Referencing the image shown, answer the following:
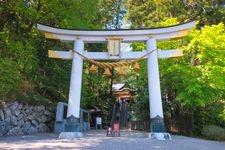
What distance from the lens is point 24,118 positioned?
52.5 ft

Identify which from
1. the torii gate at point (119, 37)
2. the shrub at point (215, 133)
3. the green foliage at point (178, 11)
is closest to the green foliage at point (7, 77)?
the torii gate at point (119, 37)

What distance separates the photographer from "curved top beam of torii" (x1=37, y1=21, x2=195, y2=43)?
14.8 meters

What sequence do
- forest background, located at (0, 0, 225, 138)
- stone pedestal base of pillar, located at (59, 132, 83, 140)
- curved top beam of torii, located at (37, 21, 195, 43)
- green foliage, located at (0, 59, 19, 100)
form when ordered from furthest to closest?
1. forest background, located at (0, 0, 225, 138)
2. curved top beam of torii, located at (37, 21, 195, 43)
3. green foliage, located at (0, 59, 19, 100)
4. stone pedestal base of pillar, located at (59, 132, 83, 140)

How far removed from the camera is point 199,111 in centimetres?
1977

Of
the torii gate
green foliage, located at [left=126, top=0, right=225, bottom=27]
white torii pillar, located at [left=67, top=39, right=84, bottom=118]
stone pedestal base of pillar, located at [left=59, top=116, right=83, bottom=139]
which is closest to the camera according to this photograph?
stone pedestal base of pillar, located at [left=59, top=116, right=83, bottom=139]

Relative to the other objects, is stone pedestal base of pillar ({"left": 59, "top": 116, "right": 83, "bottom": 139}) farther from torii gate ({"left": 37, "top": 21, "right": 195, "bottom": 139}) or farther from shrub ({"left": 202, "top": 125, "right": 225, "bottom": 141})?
shrub ({"left": 202, "top": 125, "right": 225, "bottom": 141})

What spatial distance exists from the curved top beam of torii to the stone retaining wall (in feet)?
12.9

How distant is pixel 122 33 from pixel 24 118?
6.58 metres

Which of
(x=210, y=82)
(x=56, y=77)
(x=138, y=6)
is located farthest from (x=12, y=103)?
(x=138, y=6)

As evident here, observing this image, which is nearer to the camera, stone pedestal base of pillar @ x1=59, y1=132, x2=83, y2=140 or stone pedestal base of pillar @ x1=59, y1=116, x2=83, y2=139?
stone pedestal base of pillar @ x1=59, y1=132, x2=83, y2=140

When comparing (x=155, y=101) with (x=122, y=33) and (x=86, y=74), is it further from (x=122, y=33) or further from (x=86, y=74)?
(x=86, y=74)

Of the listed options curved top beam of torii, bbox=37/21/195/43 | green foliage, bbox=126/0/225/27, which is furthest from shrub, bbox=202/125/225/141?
green foliage, bbox=126/0/225/27

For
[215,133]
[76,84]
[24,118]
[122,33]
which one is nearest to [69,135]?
[76,84]

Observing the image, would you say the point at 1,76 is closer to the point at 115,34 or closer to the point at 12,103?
the point at 12,103
